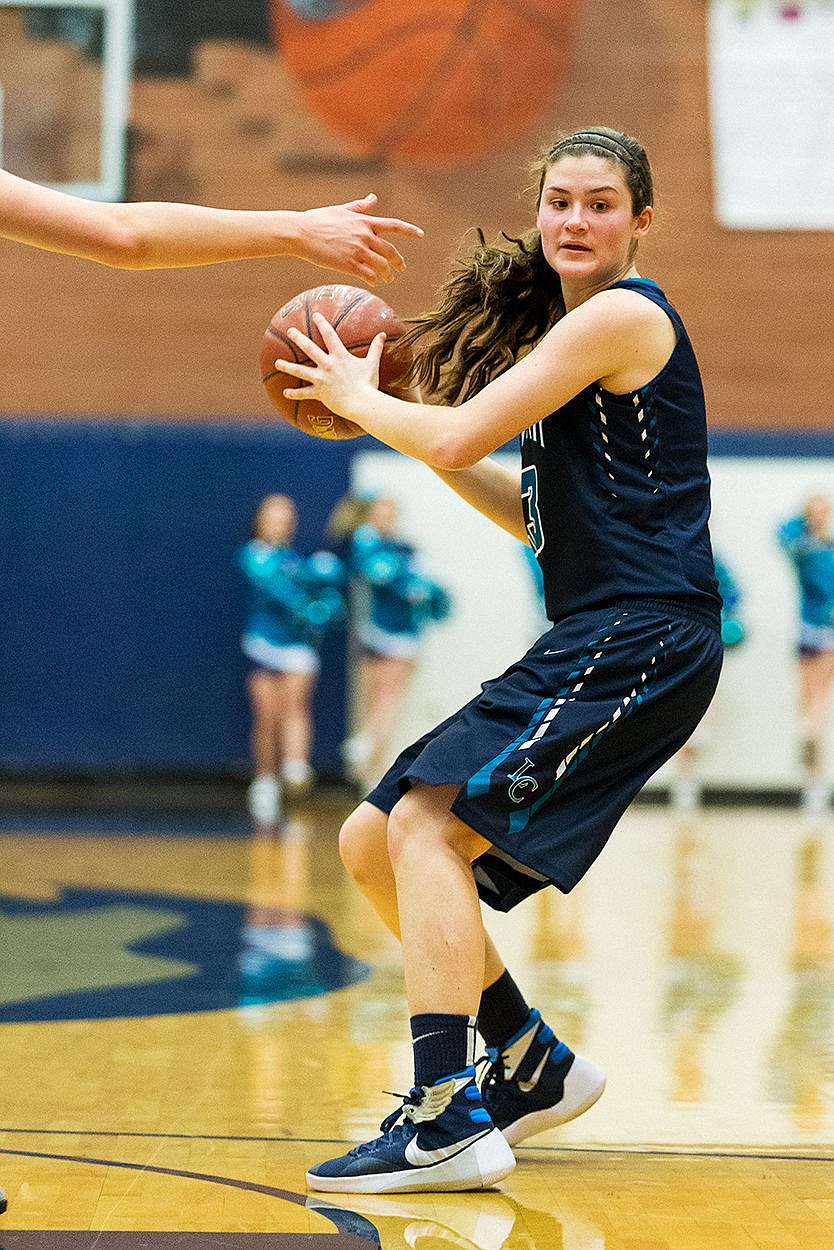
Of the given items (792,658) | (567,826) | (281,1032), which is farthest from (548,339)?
(792,658)

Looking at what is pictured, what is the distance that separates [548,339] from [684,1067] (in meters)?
1.91

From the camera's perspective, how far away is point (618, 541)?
2.94m

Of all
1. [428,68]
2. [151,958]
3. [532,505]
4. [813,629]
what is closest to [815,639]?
[813,629]

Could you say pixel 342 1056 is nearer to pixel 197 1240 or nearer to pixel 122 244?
pixel 197 1240

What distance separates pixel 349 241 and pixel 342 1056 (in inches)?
77.1

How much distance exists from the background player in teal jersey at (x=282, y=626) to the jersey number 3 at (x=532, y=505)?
728cm

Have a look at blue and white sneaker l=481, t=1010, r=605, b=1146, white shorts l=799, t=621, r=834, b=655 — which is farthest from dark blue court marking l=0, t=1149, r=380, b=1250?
white shorts l=799, t=621, r=834, b=655

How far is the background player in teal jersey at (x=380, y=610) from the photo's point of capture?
34.6 ft

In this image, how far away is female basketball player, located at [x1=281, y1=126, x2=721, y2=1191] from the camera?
9.34 ft

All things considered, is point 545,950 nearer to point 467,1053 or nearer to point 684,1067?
point 684,1067

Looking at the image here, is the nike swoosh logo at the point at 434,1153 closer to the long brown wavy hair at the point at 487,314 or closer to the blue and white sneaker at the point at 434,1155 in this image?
the blue and white sneaker at the point at 434,1155

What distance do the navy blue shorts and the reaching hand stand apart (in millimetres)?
768

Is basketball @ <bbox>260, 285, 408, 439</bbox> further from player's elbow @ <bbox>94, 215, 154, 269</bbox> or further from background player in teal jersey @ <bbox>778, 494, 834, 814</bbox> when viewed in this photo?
background player in teal jersey @ <bbox>778, 494, 834, 814</bbox>

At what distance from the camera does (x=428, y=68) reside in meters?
11.8
